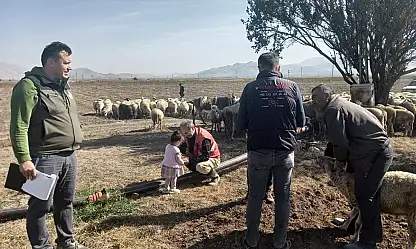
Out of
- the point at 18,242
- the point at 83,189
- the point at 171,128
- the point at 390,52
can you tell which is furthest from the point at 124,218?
the point at 390,52

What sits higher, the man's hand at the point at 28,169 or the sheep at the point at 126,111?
the man's hand at the point at 28,169

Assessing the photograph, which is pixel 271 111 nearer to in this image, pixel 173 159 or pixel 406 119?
pixel 173 159

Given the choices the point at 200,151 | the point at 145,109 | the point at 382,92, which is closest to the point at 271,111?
the point at 200,151

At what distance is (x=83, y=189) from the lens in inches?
271

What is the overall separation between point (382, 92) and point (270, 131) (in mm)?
13832

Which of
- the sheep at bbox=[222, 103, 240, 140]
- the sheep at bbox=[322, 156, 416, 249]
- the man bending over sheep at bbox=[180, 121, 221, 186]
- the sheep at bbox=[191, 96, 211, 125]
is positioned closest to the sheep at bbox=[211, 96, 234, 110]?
the sheep at bbox=[191, 96, 211, 125]

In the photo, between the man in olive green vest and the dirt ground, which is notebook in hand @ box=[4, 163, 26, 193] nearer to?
the man in olive green vest

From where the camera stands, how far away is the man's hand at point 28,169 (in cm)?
341

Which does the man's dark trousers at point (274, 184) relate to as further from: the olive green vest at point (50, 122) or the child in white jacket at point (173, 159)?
the child in white jacket at point (173, 159)

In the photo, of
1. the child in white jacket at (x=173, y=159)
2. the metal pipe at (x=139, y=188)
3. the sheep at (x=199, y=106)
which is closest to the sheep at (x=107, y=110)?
the sheep at (x=199, y=106)

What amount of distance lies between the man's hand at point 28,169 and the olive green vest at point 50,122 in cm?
21

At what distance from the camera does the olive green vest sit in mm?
3580

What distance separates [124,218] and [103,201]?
0.69 metres

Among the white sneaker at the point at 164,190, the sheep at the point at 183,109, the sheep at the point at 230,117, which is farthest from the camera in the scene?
the sheep at the point at 183,109
